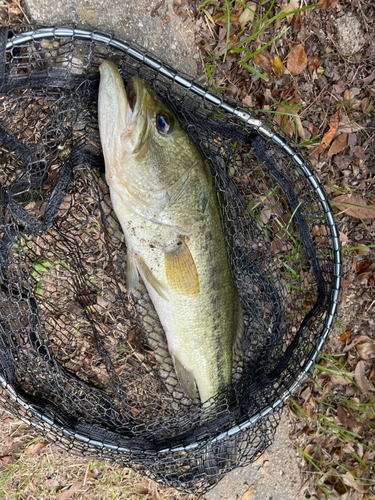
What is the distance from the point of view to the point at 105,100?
6.72 feet

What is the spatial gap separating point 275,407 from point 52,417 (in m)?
1.37

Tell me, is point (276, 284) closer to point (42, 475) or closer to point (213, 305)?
point (213, 305)

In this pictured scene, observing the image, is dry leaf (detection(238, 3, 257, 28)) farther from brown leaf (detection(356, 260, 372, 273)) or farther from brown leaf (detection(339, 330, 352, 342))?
brown leaf (detection(339, 330, 352, 342))

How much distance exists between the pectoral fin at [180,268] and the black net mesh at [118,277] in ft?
1.09

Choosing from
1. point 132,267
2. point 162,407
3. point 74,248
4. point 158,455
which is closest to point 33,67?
point 74,248

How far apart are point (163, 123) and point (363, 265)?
2.07 meters

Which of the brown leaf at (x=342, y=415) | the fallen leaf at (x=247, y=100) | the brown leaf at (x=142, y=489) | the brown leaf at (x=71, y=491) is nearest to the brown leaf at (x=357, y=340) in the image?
the brown leaf at (x=342, y=415)

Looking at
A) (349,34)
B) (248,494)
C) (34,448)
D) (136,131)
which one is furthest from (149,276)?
(349,34)

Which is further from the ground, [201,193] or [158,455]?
[201,193]

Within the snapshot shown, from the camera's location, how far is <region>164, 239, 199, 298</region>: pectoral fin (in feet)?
7.59

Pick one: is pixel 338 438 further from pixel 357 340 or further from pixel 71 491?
pixel 71 491

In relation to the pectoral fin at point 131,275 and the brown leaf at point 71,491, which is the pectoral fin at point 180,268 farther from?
the brown leaf at point 71,491

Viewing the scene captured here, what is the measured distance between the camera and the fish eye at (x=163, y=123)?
2.11 metres

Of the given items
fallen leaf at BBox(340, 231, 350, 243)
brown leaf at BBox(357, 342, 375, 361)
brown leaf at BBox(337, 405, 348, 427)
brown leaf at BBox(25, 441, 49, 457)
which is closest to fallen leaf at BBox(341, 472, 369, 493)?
brown leaf at BBox(337, 405, 348, 427)
